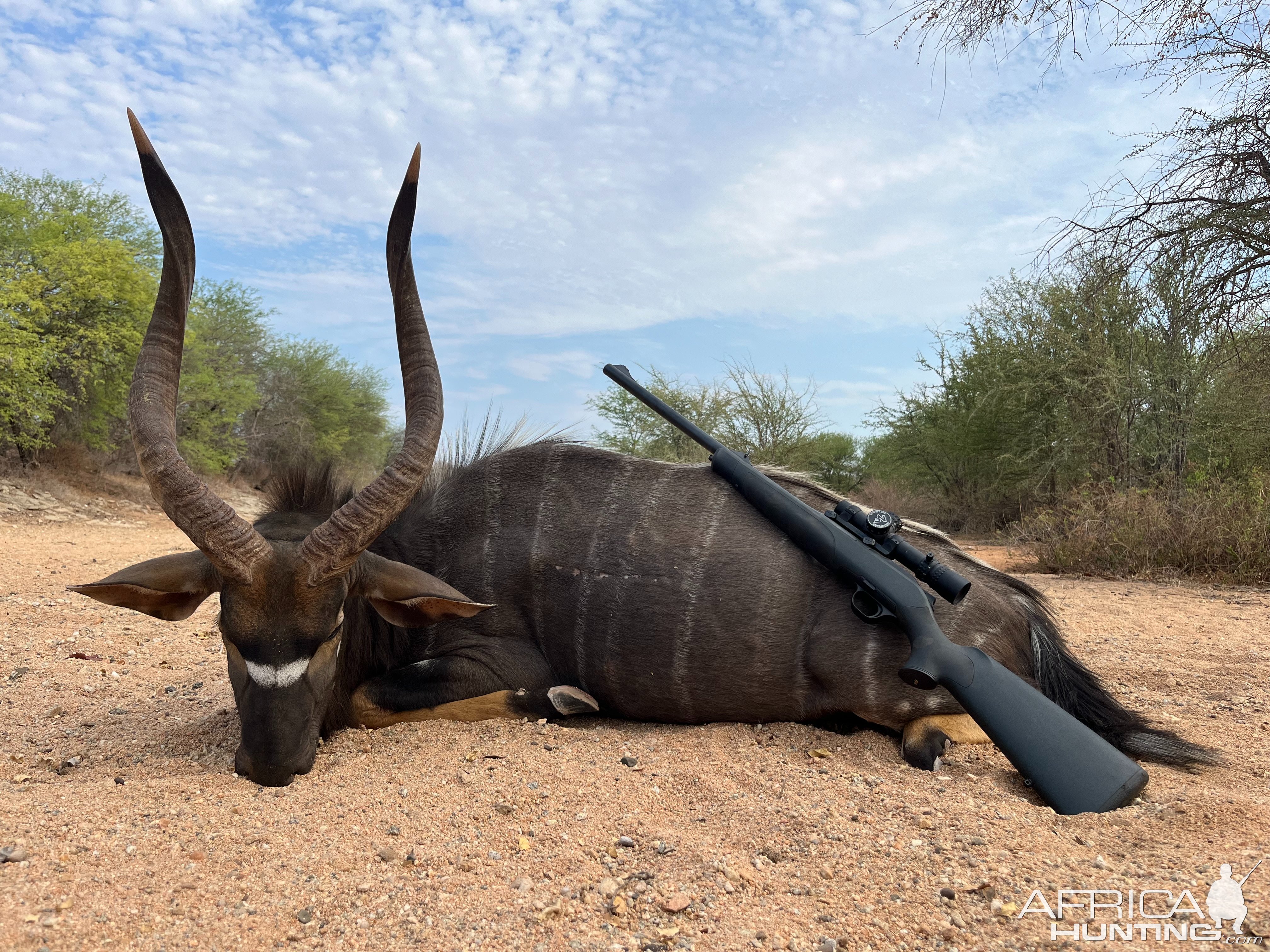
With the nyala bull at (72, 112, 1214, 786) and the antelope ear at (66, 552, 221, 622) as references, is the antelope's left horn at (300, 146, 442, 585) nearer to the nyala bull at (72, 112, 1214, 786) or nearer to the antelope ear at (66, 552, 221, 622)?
the nyala bull at (72, 112, 1214, 786)

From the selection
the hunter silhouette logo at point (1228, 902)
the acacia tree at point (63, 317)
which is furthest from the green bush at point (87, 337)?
the hunter silhouette logo at point (1228, 902)

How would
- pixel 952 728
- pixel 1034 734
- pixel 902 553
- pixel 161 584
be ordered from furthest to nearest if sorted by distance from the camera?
pixel 902 553 → pixel 952 728 → pixel 161 584 → pixel 1034 734

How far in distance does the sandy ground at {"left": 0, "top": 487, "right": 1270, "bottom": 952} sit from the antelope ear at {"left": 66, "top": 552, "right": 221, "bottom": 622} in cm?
72

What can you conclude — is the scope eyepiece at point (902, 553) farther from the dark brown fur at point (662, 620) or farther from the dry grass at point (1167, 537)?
the dry grass at point (1167, 537)

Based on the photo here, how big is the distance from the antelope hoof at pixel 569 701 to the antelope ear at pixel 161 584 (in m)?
1.69

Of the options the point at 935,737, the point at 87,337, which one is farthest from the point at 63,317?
the point at 935,737

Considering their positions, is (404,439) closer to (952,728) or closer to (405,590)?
(405,590)

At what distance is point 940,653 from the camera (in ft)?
12.2

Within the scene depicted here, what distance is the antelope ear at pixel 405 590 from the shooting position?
389cm

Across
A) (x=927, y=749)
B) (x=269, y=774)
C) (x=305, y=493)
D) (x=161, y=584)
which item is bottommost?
(x=269, y=774)

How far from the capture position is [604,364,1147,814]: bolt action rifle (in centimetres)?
324

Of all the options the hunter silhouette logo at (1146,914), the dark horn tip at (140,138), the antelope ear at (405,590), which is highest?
the dark horn tip at (140,138)

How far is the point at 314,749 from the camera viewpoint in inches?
142

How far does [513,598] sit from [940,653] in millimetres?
2185
